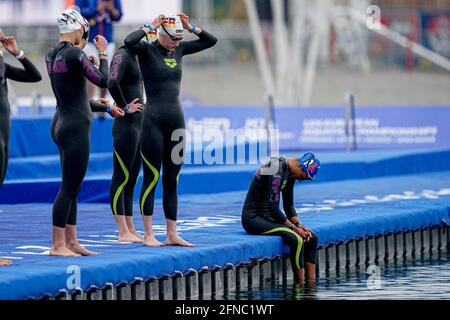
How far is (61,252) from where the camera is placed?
10445mm

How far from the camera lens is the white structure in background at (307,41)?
29.1m

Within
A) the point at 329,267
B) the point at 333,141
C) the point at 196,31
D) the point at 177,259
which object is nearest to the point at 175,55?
the point at 196,31

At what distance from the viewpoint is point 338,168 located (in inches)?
737

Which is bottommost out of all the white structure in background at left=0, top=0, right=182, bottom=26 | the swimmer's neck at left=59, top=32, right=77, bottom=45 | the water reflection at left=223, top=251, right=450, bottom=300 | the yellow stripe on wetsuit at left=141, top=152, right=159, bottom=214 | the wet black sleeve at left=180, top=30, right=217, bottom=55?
the water reflection at left=223, top=251, right=450, bottom=300

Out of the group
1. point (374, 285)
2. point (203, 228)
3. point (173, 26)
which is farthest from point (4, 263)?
point (374, 285)

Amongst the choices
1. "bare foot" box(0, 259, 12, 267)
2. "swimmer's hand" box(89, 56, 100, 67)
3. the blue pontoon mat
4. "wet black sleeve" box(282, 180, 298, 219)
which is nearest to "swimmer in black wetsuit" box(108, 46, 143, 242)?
the blue pontoon mat

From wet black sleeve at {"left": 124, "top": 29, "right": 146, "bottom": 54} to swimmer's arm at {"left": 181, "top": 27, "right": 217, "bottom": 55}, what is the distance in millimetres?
437

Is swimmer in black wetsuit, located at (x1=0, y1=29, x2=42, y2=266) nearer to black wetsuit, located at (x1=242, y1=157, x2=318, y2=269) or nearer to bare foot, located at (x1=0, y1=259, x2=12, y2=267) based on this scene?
bare foot, located at (x1=0, y1=259, x2=12, y2=267)

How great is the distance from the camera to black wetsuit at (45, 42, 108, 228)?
34.0 feet

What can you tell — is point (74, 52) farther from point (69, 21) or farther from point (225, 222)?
point (225, 222)

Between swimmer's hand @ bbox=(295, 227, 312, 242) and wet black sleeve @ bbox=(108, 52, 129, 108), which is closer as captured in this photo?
wet black sleeve @ bbox=(108, 52, 129, 108)

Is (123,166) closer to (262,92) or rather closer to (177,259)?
(177,259)

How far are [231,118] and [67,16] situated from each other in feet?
47.5

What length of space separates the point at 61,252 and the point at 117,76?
186 centimetres
